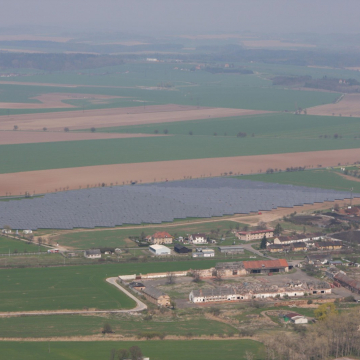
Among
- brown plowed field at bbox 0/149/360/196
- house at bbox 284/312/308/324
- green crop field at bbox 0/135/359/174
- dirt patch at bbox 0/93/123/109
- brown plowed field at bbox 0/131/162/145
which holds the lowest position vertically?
house at bbox 284/312/308/324

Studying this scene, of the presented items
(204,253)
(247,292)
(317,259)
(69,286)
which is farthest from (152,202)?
(247,292)

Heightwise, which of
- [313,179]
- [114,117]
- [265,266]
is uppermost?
[114,117]

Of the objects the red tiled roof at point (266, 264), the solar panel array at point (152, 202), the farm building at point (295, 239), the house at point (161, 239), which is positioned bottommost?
the red tiled roof at point (266, 264)

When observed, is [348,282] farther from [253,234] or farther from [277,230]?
[253,234]

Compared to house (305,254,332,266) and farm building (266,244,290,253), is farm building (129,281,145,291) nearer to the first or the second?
house (305,254,332,266)

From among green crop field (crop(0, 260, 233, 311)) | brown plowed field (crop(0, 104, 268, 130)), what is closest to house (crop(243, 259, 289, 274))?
green crop field (crop(0, 260, 233, 311))

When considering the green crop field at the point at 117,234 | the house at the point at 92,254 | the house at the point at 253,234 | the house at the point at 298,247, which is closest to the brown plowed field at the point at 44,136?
the green crop field at the point at 117,234

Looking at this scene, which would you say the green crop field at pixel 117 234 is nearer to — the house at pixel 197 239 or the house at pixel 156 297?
the house at pixel 197 239
